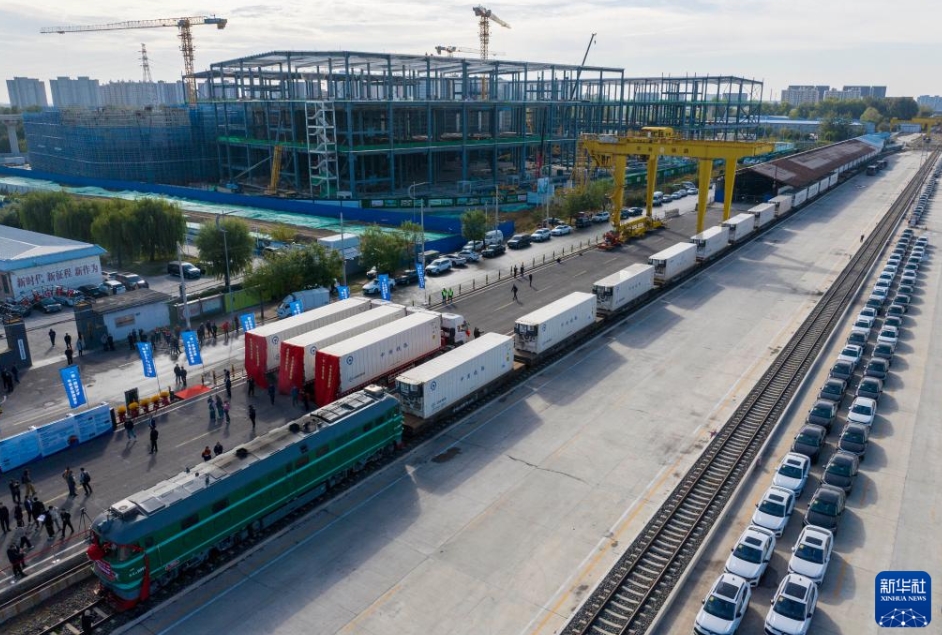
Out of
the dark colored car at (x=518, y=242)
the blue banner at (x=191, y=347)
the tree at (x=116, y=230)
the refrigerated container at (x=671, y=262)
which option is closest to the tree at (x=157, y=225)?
the tree at (x=116, y=230)

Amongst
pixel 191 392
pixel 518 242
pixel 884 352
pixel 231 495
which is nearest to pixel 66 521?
pixel 231 495

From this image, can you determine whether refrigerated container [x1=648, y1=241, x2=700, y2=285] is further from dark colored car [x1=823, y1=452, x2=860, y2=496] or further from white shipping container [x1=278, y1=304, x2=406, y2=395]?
dark colored car [x1=823, y1=452, x2=860, y2=496]

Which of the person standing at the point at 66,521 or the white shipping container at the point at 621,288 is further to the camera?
the white shipping container at the point at 621,288

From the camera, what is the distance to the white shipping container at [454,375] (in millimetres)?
30141

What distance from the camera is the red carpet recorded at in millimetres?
35250

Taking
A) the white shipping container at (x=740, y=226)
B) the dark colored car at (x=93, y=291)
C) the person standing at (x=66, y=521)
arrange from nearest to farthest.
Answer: the person standing at (x=66, y=521) < the dark colored car at (x=93, y=291) < the white shipping container at (x=740, y=226)

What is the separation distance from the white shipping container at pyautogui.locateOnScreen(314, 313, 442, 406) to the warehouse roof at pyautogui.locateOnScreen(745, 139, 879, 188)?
247 feet

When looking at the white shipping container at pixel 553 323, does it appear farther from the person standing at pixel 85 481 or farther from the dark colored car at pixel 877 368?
the person standing at pixel 85 481

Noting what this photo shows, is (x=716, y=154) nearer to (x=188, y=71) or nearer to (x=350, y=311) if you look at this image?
(x=350, y=311)

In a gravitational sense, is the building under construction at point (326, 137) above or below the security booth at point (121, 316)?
above

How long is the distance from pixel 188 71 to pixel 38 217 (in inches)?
4623

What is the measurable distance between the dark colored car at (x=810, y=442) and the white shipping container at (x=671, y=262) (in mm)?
26311

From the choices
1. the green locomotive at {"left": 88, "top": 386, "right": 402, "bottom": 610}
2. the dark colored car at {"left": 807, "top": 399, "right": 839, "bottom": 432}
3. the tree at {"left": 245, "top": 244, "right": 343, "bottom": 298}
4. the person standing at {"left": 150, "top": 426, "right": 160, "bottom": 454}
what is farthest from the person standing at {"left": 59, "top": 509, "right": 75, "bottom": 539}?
the dark colored car at {"left": 807, "top": 399, "right": 839, "bottom": 432}

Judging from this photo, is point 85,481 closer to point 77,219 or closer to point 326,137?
point 77,219
